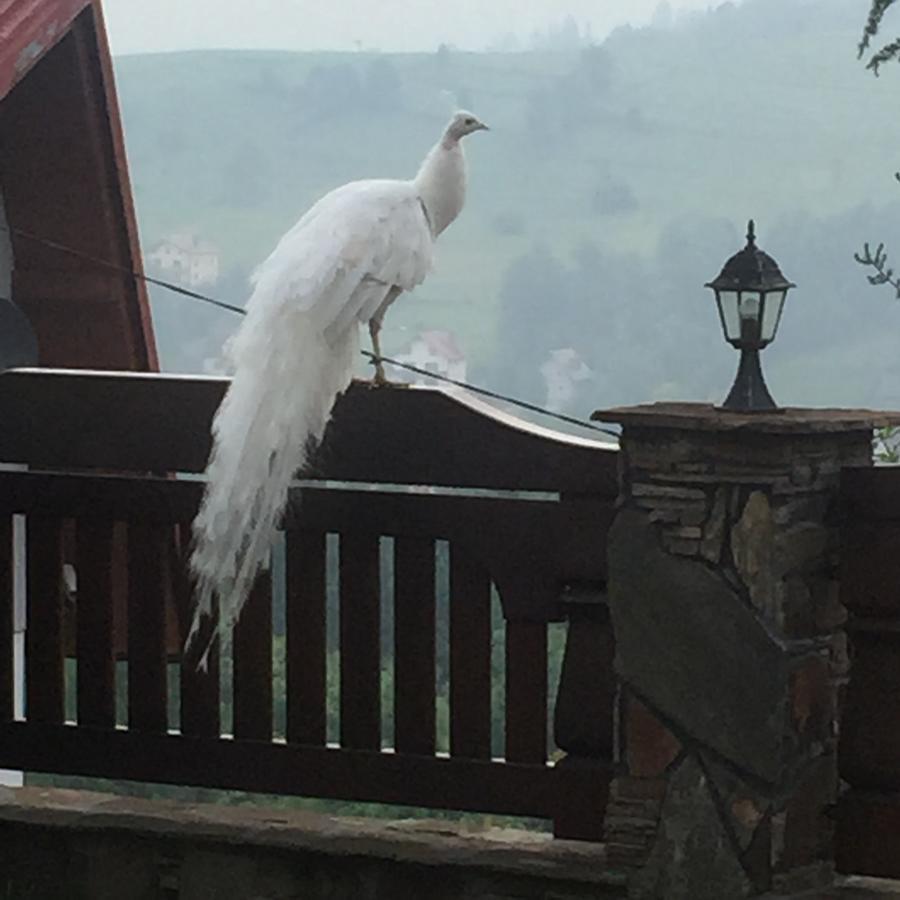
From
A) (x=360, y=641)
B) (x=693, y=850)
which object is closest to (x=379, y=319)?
(x=360, y=641)

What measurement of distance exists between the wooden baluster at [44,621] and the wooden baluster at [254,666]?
39 centimetres

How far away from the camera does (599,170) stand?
15.2 m

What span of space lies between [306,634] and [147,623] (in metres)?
0.34

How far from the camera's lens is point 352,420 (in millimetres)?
3354

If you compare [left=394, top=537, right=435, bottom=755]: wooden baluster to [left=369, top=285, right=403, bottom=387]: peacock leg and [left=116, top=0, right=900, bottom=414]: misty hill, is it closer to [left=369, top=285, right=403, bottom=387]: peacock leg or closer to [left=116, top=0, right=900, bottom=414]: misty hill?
[left=369, top=285, right=403, bottom=387]: peacock leg

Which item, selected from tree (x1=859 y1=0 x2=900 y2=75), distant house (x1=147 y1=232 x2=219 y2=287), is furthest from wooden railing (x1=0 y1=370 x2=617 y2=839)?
distant house (x1=147 y1=232 x2=219 y2=287)

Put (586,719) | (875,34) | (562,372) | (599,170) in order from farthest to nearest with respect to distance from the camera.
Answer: (599,170), (562,372), (875,34), (586,719)

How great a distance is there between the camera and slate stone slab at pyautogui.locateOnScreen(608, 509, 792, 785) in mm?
2969

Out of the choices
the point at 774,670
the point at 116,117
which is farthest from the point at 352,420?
the point at 116,117

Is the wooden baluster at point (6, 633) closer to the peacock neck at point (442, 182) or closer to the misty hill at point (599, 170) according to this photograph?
the peacock neck at point (442, 182)

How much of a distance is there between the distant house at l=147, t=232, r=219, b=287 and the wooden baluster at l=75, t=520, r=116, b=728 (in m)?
5.06

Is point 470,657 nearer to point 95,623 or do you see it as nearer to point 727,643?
point 727,643

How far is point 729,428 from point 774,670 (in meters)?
0.39

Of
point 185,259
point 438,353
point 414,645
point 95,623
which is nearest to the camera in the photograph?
point 414,645
